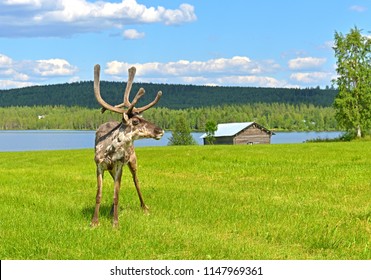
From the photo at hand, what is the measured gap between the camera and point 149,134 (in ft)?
36.3

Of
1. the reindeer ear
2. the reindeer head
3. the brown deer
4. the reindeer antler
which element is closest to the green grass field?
the brown deer

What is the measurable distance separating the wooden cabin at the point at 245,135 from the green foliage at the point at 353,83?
3162 centimetres

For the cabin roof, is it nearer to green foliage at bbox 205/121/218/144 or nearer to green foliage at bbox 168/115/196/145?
green foliage at bbox 205/121/218/144

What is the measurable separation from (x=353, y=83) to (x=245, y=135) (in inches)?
1292

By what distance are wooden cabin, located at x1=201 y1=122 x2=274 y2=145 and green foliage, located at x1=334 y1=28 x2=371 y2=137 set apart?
31624 millimetres

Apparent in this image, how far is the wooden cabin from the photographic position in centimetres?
10350

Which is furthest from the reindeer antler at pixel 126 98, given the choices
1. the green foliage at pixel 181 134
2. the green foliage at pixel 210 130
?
the green foliage at pixel 181 134

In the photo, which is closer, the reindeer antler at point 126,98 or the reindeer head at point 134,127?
the reindeer head at point 134,127

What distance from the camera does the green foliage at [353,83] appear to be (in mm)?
71562

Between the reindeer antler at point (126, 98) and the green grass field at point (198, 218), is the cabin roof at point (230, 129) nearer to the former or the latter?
the green grass field at point (198, 218)

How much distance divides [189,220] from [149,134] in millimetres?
2471

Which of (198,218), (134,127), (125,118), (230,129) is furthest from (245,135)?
(125,118)

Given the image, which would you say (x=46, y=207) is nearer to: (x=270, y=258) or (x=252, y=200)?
(x=252, y=200)

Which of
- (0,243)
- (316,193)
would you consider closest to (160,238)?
(0,243)
